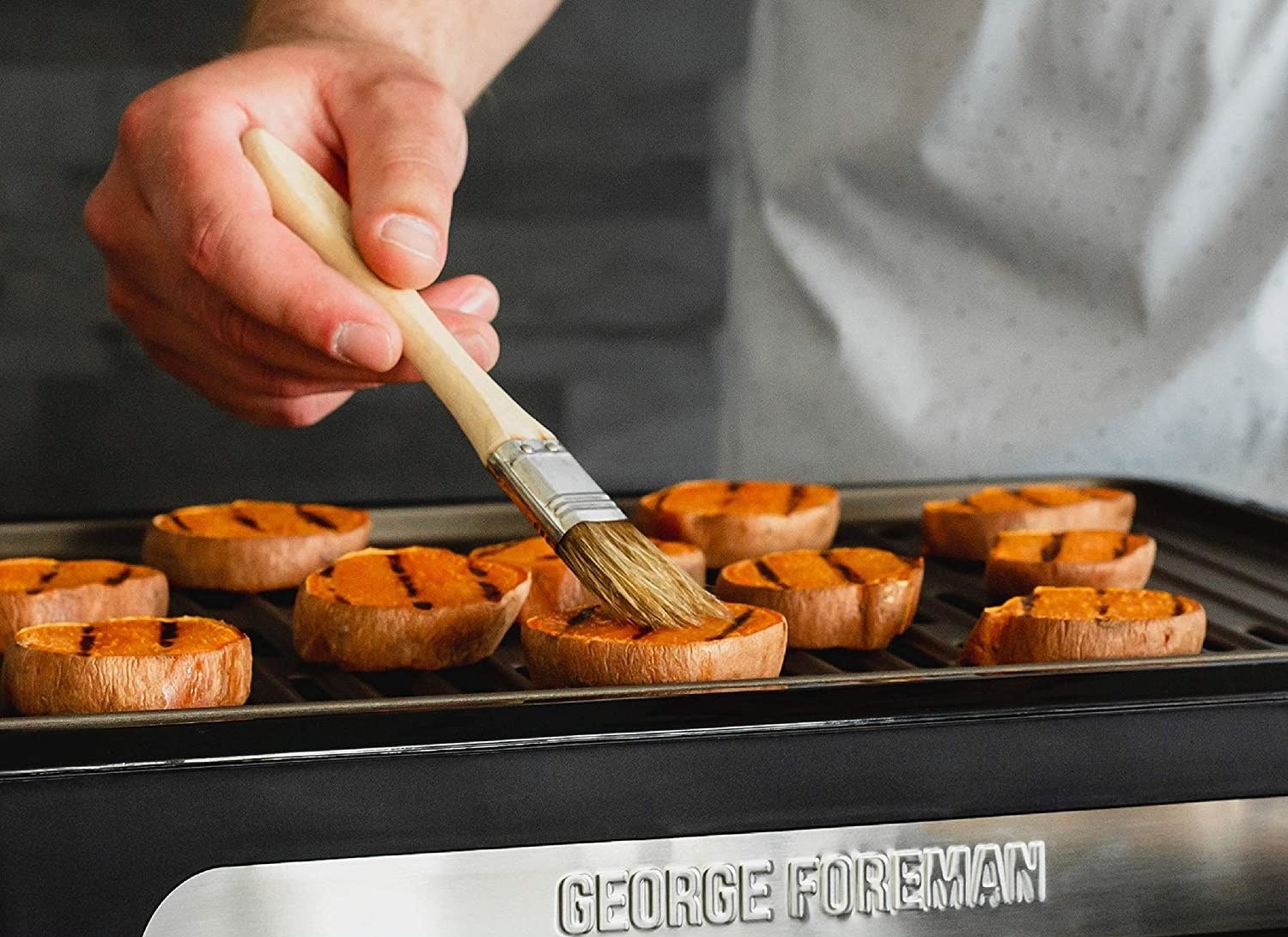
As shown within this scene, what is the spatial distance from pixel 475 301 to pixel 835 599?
14.6 inches

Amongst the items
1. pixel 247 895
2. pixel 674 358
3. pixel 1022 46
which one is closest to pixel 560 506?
pixel 247 895

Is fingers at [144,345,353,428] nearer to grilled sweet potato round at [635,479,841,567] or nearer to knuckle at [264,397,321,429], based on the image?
knuckle at [264,397,321,429]

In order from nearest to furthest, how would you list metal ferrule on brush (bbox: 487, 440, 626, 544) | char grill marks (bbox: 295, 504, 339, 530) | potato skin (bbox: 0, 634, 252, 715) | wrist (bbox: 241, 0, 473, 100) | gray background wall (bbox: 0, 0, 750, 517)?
1. potato skin (bbox: 0, 634, 252, 715)
2. metal ferrule on brush (bbox: 487, 440, 626, 544)
3. char grill marks (bbox: 295, 504, 339, 530)
4. wrist (bbox: 241, 0, 473, 100)
5. gray background wall (bbox: 0, 0, 750, 517)

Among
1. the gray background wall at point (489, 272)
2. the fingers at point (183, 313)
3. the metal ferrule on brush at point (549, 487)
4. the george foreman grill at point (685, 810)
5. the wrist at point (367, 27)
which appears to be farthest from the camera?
the gray background wall at point (489, 272)

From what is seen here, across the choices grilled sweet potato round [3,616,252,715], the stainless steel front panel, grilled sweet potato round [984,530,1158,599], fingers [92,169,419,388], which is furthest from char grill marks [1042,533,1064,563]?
grilled sweet potato round [3,616,252,715]

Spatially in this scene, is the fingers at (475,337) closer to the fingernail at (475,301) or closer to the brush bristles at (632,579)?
the fingernail at (475,301)

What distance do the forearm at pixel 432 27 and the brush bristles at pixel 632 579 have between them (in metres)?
0.55

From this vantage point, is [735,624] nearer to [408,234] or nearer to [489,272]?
[408,234]

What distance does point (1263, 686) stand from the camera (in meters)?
0.99

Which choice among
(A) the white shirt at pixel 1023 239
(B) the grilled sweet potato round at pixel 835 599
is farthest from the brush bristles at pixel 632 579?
(A) the white shirt at pixel 1023 239

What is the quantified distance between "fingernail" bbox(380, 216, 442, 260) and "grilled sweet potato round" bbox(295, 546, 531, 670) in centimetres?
22

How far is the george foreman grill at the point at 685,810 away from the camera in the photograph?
34.0 inches

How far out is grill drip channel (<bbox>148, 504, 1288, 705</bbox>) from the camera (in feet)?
3.72

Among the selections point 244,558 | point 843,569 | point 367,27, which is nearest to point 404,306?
point 244,558
